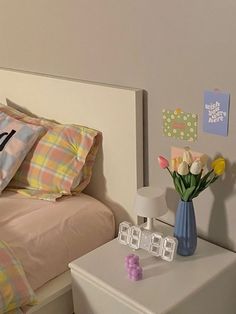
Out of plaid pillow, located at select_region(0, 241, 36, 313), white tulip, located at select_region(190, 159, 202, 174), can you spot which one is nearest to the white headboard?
white tulip, located at select_region(190, 159, 202, 174)

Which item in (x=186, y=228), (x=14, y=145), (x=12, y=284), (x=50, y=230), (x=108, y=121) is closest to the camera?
(x=12, y=284)

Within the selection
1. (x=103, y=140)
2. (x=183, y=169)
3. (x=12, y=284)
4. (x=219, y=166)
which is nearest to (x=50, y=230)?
(x=12, y=284)

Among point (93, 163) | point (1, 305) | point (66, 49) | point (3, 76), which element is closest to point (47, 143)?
point (93, 163)

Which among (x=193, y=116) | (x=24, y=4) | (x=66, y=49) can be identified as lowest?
(x=193, y=116)

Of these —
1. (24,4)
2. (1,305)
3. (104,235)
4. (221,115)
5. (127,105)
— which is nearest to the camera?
(1,305)

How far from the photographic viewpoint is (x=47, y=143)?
1860 millimetres

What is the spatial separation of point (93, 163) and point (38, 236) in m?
0.42

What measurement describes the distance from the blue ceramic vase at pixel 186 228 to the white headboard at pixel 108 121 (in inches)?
11.6

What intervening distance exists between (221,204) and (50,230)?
1.98ft

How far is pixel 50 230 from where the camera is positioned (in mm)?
1588

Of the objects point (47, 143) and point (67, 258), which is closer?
point (67, 258)

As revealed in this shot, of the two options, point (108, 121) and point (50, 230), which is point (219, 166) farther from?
point (50, 230)

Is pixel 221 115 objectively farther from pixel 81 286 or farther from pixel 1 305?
pixel 1 305

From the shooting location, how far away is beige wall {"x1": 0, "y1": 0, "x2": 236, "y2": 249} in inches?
54.8
